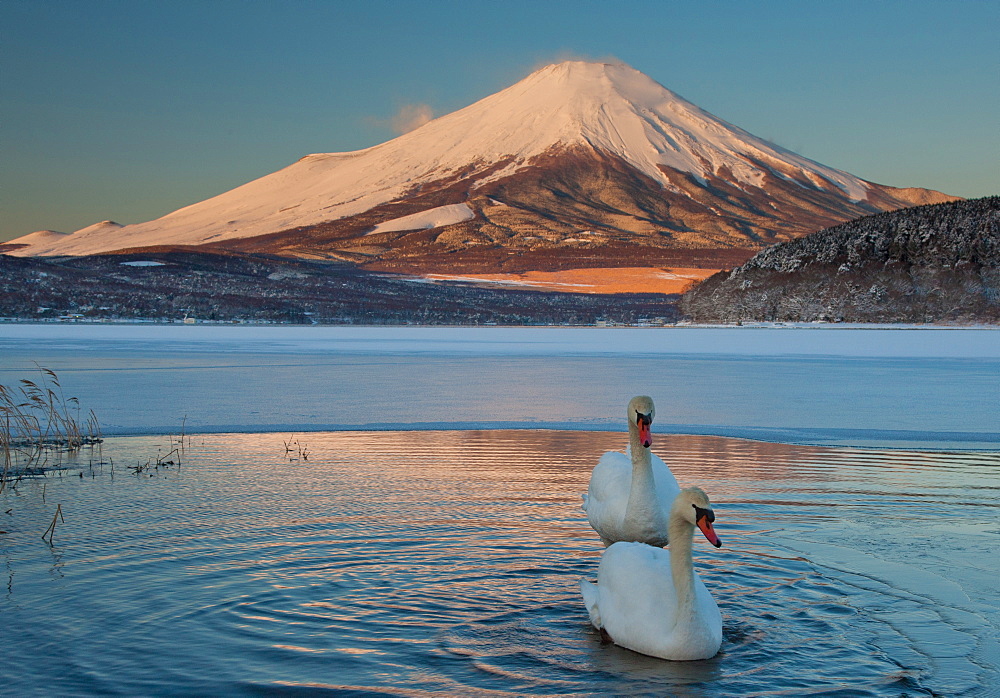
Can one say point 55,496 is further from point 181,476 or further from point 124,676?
point 124,676

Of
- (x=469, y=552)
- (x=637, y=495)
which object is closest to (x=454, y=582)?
(x=469, y=552)

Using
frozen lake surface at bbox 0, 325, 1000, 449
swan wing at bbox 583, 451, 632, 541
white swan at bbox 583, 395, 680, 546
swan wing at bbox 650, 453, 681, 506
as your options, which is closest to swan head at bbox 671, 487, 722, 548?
white swan at bbox 583, 395, 680, 546

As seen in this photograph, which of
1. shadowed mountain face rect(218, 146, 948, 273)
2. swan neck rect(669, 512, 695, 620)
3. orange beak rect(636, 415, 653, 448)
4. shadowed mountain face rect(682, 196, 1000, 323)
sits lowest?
swan neck rect(669, 512, 695, 620)

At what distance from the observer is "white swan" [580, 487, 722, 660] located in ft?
16.9

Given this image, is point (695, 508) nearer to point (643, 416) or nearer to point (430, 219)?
point (643, 416)

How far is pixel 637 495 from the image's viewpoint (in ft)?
21.7

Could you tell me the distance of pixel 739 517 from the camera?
26.8ft

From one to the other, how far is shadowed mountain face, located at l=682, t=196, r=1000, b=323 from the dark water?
158 ft

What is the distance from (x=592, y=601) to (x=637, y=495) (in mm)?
1070

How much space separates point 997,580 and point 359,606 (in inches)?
157

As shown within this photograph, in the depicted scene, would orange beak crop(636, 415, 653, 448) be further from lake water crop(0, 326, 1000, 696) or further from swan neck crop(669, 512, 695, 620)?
swan neck crop(669, 512, 695, 620)

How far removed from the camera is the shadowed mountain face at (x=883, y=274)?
180 feet

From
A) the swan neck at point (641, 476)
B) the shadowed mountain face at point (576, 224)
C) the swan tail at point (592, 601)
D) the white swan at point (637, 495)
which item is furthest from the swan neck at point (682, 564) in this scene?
the shadowed mountain face at point (576, 224)

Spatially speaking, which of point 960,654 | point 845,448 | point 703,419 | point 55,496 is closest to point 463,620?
point 960,654
